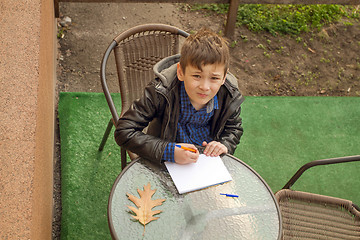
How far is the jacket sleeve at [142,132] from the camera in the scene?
86.4 inches

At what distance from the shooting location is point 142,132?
2.34 meters

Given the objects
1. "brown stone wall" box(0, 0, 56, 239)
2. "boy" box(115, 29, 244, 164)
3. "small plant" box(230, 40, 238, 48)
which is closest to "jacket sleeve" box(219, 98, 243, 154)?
"boy" box(115, 29, 244, 164)

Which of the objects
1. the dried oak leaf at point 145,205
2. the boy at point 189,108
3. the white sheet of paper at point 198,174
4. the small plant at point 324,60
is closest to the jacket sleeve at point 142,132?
the boy at point 189,108

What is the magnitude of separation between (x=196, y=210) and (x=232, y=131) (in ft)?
2.24

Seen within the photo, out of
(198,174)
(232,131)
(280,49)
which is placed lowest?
(198,174)

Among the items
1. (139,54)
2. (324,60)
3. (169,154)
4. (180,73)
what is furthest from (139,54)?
(324,60)

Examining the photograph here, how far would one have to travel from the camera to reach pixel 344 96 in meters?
4.51

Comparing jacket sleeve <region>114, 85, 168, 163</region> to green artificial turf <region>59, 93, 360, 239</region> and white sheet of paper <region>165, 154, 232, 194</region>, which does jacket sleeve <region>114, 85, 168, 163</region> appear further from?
green artificial turf <region>59, 93, 360, 239</region>

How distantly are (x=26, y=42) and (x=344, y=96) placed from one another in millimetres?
3563

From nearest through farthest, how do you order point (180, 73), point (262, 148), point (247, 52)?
point (180, 73), point (262, 148), point (247, 52)

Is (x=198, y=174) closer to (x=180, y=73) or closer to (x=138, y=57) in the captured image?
(x=180, y=73)

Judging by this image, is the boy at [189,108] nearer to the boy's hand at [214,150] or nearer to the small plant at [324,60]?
the boy's hand at [214,150]

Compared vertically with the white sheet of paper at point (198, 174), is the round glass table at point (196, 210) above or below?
below

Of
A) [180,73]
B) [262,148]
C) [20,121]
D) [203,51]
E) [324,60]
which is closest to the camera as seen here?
[20,121]
